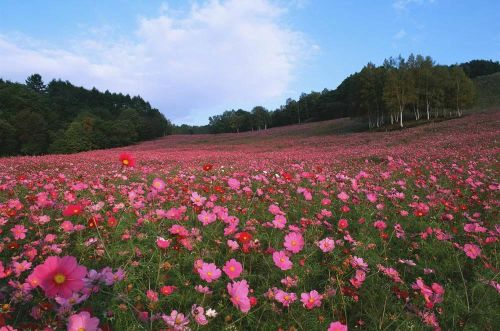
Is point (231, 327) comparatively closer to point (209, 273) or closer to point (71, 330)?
point (209, 273)

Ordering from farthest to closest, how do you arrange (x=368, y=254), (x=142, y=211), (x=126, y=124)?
(x=126, y=124) → (x=142, y=211) → (x=368, y=254)

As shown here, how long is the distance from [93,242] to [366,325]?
221cm

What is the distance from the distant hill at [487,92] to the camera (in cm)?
4322

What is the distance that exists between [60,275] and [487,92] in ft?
207

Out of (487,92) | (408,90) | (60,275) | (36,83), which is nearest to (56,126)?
(36,83)

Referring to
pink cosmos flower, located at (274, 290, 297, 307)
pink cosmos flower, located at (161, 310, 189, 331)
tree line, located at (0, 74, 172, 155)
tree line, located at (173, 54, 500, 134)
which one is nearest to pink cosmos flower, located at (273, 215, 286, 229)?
pink cosmos flower, located at (274, 290, 297, 307)

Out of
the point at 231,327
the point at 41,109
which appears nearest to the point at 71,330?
the point at 231,327

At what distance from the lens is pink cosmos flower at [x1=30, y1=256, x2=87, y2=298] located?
1.14 metres

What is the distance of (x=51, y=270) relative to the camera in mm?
1164

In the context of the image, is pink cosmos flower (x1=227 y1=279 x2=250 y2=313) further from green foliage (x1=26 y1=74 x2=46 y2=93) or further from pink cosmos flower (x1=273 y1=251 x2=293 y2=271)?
green foliage (x1=26 y1=74 x2=46 y2=93)

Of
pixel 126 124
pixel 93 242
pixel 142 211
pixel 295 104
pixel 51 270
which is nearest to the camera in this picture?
pixel 51 270

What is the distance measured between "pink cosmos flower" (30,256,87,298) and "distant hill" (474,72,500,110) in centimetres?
5107

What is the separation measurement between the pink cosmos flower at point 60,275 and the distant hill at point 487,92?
51067mm

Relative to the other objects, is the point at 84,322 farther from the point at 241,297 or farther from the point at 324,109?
→ the point at 324,109
